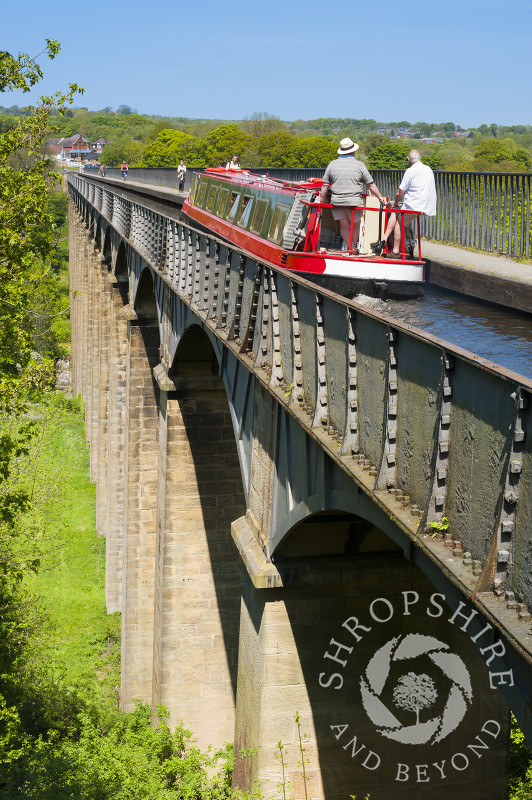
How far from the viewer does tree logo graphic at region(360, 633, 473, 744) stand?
958 centimetres

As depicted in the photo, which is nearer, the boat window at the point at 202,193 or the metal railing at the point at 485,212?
the metal railing at the point at 485,212

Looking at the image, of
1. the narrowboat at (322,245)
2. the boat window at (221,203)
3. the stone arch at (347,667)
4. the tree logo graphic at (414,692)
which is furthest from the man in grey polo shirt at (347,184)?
the boat window at (221,203)

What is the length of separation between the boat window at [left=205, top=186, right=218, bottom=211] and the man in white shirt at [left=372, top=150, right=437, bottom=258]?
29.8ft

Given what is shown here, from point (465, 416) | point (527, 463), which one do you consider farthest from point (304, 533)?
point (527, 463)

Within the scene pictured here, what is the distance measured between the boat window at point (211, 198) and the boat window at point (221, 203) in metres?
0.62

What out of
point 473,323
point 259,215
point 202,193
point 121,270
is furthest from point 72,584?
point 473,323

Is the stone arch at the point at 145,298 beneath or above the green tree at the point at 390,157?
beneath

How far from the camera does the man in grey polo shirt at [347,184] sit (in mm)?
10367

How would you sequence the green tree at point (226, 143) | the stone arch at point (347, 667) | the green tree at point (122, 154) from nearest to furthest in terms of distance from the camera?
1. the stone arch at point (347, 667)
2. the green tree at point (226, 143)
3. the green tree at point (122, 154)

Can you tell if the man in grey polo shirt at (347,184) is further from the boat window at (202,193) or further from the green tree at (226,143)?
the green tree at (226,143)

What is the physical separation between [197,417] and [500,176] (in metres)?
7.18

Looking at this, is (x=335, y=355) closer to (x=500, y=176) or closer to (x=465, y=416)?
(x=465, y=416)

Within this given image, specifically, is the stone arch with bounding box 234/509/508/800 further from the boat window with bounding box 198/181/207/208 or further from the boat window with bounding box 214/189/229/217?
the boat window with bounding box 198/181/207/208

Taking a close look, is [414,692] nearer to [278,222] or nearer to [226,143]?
[278,222]
